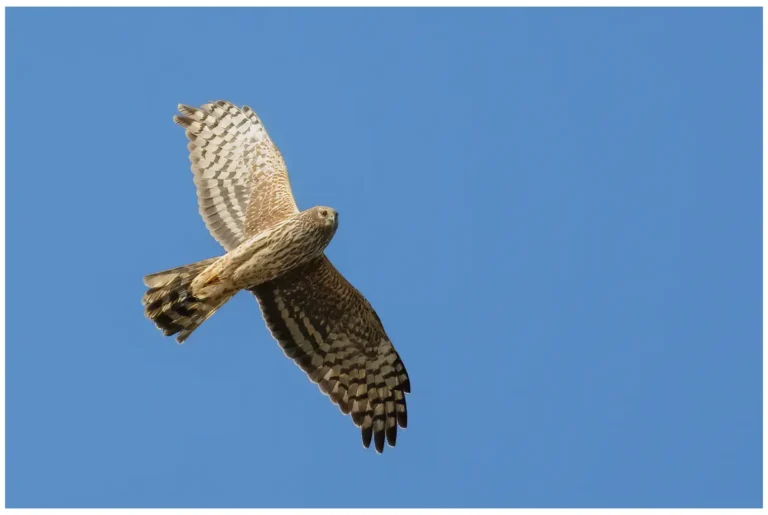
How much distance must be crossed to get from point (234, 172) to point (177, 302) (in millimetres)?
2007

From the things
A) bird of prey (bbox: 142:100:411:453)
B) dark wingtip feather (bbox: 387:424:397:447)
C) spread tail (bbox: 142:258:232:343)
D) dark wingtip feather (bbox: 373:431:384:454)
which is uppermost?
bird of prey (bbox: 142:100:411:453)

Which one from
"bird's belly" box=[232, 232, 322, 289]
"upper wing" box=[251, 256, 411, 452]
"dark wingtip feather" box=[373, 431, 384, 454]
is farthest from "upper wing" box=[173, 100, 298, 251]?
"dark wingtip feather" box=[373, 431, 384, 454]

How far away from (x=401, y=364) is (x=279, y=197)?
Answer: 201cm

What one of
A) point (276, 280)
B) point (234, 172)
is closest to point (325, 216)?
point (276, 280)

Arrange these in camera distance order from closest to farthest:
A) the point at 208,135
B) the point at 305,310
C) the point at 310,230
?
the point at 310,230, the point at 305,310, the point at 208,135

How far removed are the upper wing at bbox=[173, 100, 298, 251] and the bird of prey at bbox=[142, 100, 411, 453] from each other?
0.01m

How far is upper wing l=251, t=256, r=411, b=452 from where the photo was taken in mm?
12148

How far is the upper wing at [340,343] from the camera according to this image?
1215cm

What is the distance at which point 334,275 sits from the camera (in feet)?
39.6

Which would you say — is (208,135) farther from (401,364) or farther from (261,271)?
(401,364)

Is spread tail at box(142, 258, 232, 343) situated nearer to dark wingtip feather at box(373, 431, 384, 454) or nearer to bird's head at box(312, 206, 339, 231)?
bird's head at box(312, 206, 339, 231)

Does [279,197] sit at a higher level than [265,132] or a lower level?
lower

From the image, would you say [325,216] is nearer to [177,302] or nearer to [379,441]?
[177,302]

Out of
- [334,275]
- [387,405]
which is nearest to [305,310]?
[334,275]
